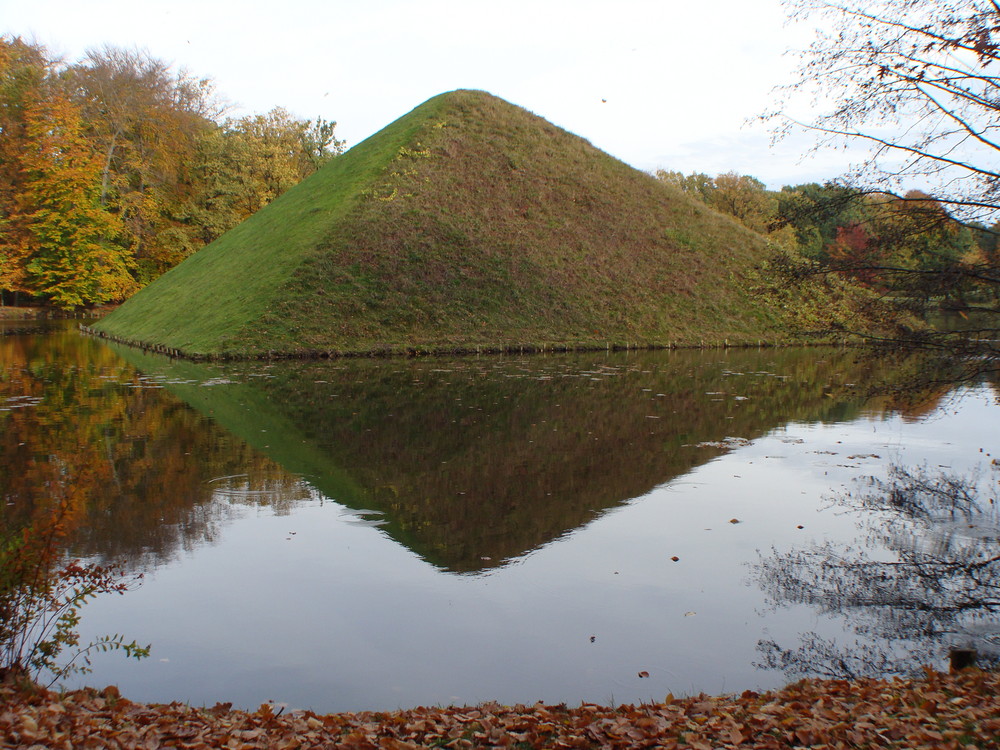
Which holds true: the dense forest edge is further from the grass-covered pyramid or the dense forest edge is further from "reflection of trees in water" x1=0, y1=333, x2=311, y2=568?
"reflection of trees in water" x1=0, y1=333, x2=311, y2=568

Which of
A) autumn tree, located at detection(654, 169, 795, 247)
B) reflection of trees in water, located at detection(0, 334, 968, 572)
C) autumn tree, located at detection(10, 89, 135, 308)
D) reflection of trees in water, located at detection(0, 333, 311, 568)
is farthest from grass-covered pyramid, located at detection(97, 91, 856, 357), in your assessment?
autumn tree, located at detection(654, 169, 795, 247)

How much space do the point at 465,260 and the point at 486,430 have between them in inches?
901

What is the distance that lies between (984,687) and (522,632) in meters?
2.98

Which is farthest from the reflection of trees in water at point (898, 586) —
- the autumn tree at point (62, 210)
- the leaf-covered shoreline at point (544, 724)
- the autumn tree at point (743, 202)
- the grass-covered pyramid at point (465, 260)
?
the autumn tree at point (743, 202)

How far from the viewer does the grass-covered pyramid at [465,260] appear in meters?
31.0

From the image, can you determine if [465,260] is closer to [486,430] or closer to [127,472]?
[486,430]

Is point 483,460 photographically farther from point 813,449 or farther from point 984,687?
point 984,687

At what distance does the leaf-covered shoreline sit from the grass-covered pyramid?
2389cm

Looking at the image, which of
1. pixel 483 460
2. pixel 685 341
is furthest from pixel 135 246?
pixel 483 460

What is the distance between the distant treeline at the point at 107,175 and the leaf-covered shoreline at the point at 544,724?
5267 cm

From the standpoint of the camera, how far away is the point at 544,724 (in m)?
4.28

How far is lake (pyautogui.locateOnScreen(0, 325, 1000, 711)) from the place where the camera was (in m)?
5.41

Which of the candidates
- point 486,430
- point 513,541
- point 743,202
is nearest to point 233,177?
point 743,202

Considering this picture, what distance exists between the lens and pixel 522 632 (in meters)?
5.85
